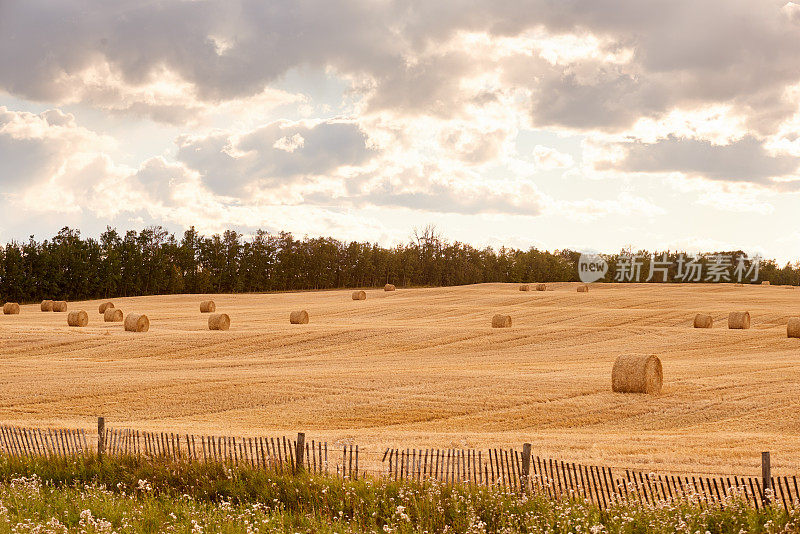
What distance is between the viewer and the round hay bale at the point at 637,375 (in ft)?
77.8

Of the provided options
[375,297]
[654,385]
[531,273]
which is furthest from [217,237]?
[654,385]

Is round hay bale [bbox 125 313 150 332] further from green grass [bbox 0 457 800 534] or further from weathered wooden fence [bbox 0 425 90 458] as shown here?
green grass [bbox 0 457 800 534]

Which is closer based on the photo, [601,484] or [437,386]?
[601,484]

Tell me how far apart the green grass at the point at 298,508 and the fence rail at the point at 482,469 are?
0.28m

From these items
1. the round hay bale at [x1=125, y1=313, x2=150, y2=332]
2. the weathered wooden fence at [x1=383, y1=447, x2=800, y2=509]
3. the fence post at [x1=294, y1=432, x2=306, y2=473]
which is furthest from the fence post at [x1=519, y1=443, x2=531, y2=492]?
the round hay bale at [x1=125, y1=313, x2=150, y2=332]

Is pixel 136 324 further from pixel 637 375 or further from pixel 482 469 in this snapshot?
pixel 482 469

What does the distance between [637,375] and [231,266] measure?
309 ft

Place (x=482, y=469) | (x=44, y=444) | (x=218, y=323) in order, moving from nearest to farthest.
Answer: (x=482, y=469)
(x=44, y=444)
(x=218, y=323)

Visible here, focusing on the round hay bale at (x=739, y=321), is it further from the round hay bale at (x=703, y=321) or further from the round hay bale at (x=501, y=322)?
the round hay bale at (x=501, y=322)

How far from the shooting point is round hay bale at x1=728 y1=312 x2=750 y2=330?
44188mm

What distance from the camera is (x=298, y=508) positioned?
11.3 m

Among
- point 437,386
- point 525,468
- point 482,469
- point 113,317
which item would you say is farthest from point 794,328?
point 113,317

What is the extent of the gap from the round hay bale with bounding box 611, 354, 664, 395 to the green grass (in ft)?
44.5

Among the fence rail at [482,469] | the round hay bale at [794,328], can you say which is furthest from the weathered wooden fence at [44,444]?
the round hay bale at [794,328]
